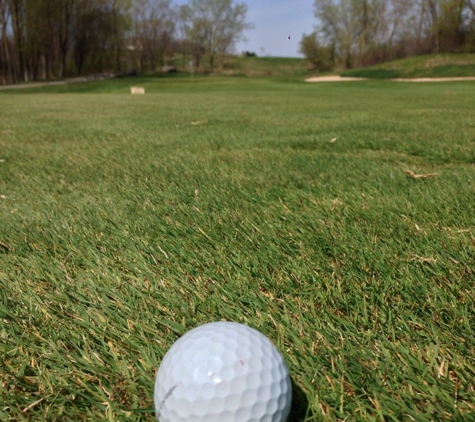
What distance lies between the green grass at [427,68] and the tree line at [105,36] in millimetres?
18166

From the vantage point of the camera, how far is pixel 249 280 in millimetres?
1556

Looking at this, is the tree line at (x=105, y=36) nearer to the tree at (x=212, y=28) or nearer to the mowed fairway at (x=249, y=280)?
the tree at (x=212, y=28)

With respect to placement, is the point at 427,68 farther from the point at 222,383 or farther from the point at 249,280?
the point at 222,383

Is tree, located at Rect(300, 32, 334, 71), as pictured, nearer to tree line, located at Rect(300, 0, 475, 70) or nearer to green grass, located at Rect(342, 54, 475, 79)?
tree line, located at Rect(300, 0, 475, 70)

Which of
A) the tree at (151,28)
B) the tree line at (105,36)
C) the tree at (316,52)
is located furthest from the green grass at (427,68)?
the tree at (151,28)

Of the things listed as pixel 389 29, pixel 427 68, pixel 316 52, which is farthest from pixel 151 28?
pixel 427 68

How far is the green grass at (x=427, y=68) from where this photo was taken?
26812 millimetres

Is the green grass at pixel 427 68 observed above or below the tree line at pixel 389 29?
below

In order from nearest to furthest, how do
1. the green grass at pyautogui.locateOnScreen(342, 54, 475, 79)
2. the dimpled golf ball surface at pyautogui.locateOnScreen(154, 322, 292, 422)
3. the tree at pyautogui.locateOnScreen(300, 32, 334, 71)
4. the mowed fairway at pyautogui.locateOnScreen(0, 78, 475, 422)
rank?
1. the dimpled golf ball surface at pyautogui.locateOnScreen(154, 322, 292, 422)
2. the mowed fairway at pyautogui.locateOnScreen(0, 78, 475, 422)
3. the green grass at pyautogui.locateOnScreen(342, 54, 475, 79)
4. the tree at pyautogui.locateOnScreen(300, 32, 334, 71)

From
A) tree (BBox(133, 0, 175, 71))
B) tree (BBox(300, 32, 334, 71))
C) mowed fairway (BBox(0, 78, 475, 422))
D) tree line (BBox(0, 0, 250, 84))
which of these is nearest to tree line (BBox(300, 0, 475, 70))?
tree (BBox(300, 32, 334, 71))

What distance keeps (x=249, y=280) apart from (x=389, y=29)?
41.8 meters

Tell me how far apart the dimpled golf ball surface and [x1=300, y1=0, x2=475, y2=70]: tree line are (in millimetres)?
36435

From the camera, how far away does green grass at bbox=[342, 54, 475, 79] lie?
26.8 meters

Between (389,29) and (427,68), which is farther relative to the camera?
(389,29)
